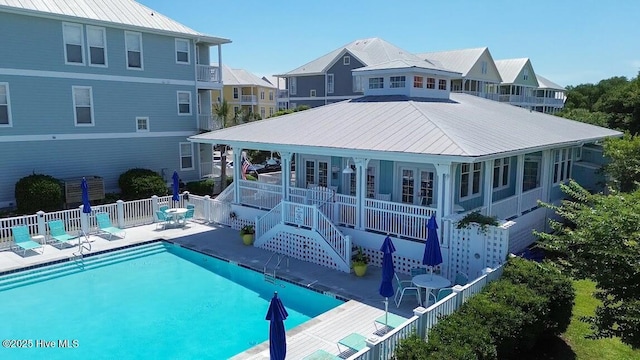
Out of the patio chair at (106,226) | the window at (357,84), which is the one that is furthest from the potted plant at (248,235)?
the window at (357,84)

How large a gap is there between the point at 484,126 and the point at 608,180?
28.4 feet

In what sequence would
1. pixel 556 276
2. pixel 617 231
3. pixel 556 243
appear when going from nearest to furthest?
1. pixel 617 231
2. pixel 556 243
3. pixel 556 276

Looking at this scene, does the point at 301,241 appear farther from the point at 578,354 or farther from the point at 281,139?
the point at 578,354

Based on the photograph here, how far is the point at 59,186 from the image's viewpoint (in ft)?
70.3

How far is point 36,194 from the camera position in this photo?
810 inches

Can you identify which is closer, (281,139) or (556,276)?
(556,276)

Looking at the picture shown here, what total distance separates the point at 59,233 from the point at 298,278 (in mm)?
9845

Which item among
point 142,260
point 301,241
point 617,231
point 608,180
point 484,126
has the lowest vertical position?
point 142,260

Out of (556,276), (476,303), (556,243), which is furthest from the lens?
(556,276)

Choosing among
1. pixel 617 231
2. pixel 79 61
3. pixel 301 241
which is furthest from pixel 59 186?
pixel 617 231

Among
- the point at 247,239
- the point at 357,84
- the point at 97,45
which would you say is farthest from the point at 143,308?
the point at 357,84

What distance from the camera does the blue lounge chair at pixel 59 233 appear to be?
1666 cm

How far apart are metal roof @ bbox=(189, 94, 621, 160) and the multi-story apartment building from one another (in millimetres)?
8171

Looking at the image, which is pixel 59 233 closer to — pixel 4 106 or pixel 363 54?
pixel 4 106
